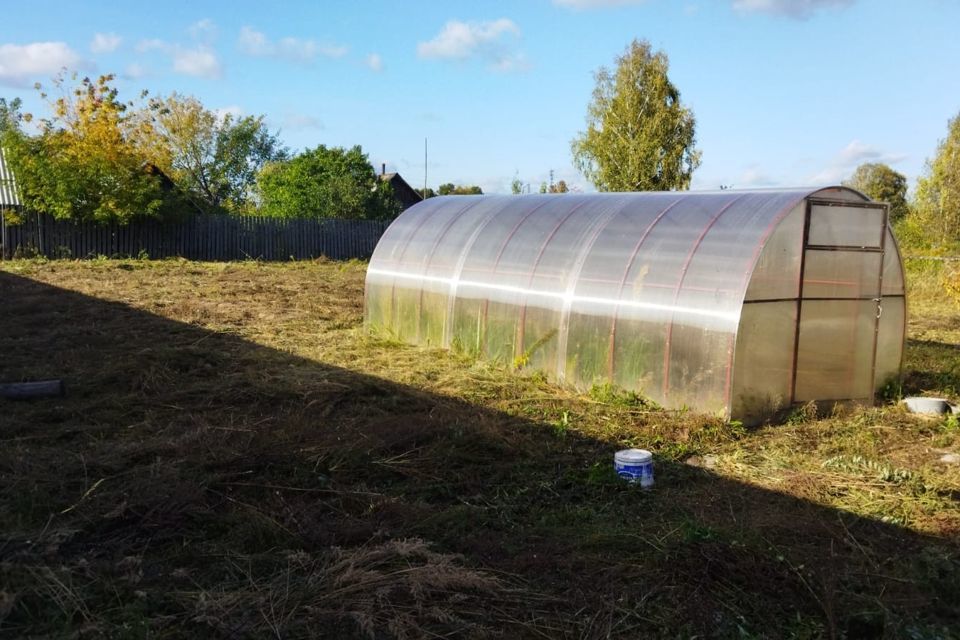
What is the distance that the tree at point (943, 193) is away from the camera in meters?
27.1

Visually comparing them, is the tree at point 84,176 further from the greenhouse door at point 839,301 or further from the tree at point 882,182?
the tree at point 882,182

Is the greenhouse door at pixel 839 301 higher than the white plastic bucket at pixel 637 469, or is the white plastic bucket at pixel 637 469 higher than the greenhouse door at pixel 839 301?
the greenhouse door at pixel 839 301

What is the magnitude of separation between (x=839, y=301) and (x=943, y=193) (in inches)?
867

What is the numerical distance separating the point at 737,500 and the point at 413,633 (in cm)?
326

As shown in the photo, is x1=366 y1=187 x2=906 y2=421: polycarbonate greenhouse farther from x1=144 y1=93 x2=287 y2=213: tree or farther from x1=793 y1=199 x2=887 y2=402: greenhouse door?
x1=144 y1=93 x2=287 y2=213: tree

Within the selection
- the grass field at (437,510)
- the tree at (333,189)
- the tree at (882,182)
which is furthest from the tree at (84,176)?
the tree at (882,182)

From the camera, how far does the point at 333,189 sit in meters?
34.2

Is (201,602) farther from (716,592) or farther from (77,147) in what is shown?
(77,147)

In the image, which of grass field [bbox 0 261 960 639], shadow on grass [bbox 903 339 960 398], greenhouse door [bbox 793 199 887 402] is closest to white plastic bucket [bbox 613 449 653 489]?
grass field [bbox 0 261 960 639]

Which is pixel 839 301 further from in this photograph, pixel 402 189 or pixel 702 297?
pixel 402 189

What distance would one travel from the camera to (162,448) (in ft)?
20.7

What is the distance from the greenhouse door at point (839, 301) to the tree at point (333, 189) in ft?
87.9

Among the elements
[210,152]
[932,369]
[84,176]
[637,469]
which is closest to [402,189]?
[210,152]

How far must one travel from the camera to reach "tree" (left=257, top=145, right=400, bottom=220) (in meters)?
34.2
